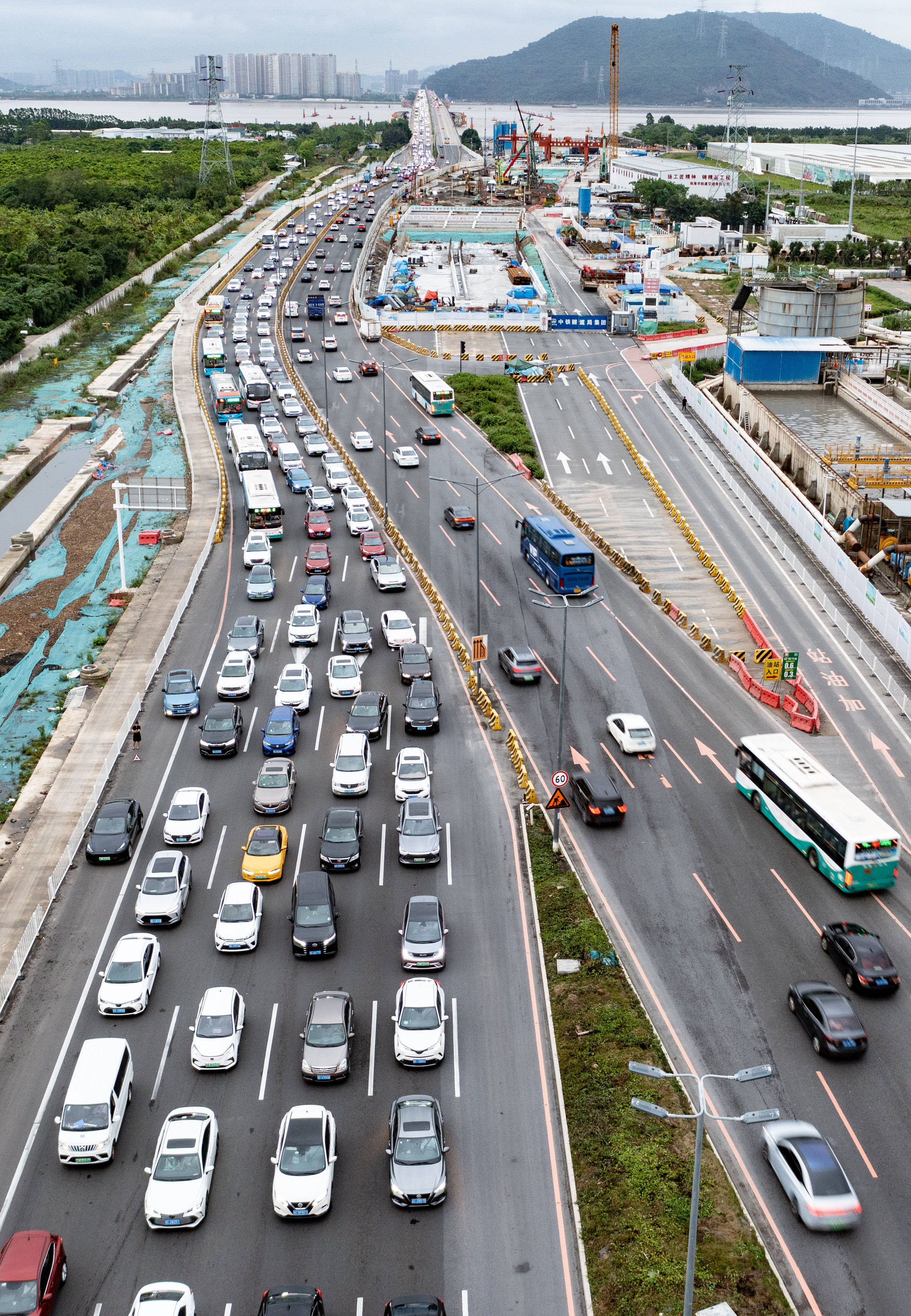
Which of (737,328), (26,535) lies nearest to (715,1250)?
(26,535)

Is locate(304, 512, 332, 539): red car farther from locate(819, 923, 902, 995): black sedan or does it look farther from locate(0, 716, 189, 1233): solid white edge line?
locate(819, 923, 902, 995): black sedan

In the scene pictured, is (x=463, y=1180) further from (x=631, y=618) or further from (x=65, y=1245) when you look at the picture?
(x=631, y=618)

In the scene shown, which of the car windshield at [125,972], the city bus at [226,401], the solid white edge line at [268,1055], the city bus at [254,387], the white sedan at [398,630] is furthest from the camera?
the city bus at [254,387]

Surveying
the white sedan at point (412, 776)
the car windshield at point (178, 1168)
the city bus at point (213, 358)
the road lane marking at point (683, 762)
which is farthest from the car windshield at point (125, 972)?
the city bus at point (213, 358)

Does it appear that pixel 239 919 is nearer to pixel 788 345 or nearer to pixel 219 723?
pixel 219 723

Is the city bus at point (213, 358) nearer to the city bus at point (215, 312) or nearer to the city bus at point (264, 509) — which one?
the city bus at point (215, 312)

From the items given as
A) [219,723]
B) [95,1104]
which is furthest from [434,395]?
[95,1104]
